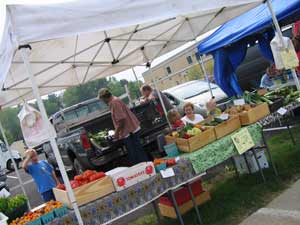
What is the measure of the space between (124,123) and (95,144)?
1811mm

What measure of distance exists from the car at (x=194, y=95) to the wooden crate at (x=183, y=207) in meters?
5.38

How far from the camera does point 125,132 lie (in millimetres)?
5746

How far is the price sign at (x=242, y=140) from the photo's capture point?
458cm

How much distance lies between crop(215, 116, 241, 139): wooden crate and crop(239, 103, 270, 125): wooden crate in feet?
0.26

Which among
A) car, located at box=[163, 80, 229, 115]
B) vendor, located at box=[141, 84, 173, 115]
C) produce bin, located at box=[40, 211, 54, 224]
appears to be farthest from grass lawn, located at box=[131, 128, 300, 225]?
car, located at box=[163, 80, 229, 115]

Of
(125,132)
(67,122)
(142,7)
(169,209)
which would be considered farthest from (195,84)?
(142,7)

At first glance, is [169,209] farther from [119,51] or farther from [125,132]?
[119,51]

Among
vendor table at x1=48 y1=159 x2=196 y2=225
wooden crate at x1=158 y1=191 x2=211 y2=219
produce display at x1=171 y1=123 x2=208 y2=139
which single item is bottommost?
wooden crate at x1=158 y1=191 x2=211 y2=219

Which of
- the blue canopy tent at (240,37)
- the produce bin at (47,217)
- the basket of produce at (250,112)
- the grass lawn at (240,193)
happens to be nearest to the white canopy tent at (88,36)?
the produce bin at (47,217)

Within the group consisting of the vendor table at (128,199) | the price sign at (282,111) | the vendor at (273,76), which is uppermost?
the vendor at (273,76)

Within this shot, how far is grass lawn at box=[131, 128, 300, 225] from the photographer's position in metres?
4.45

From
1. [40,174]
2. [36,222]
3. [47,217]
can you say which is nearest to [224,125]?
[47,217]

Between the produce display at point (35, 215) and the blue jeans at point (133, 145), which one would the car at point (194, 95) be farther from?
the produce display at point (35, 215)

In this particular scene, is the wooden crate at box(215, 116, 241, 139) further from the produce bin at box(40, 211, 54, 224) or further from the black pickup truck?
the black pickup truck
